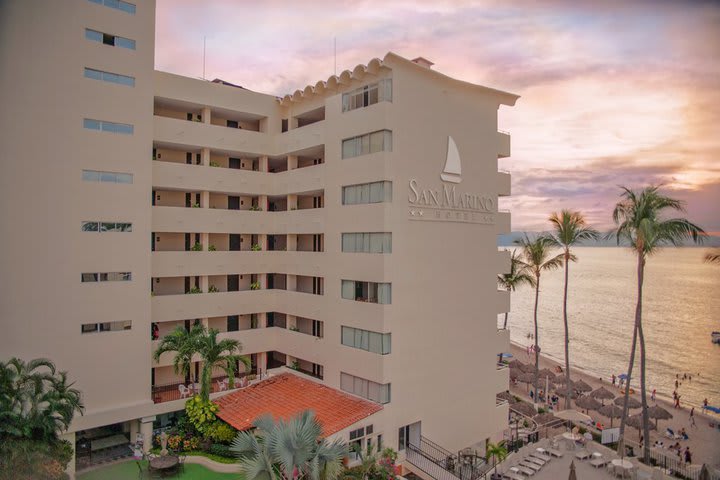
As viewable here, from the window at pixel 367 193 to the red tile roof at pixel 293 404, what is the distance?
1091 centimetres

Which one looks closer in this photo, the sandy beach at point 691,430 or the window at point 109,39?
the window at point 109,39

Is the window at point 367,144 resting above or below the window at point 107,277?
above

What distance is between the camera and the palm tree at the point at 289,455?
17078 mm

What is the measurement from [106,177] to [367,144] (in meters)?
14.2

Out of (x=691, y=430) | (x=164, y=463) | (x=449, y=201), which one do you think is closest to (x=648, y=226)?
(x=449, y=201)

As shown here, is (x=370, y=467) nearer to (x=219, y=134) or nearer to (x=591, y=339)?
(x=219, y=134)

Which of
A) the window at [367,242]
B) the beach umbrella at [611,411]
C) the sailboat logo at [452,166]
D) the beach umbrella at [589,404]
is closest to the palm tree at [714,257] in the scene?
the window at [367,242]

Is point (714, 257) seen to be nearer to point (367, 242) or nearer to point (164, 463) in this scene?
point (367, 242)

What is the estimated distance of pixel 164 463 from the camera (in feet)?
78.0

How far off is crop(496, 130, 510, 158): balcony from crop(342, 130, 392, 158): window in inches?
412

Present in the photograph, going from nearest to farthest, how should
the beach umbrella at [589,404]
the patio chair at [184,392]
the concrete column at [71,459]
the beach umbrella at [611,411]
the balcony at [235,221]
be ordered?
1. the concrete column at [71,459]
2. the patio chair at [184,392]
3. the balcony at [235,221]
4. the beach umbrella at [611,411]
5. the beach umbrella at [589,404]

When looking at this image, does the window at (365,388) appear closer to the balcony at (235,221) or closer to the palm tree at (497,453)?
the palm tree at (497,453)

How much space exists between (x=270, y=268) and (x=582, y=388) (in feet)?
110

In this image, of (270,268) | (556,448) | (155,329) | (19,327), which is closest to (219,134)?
(270,268)
